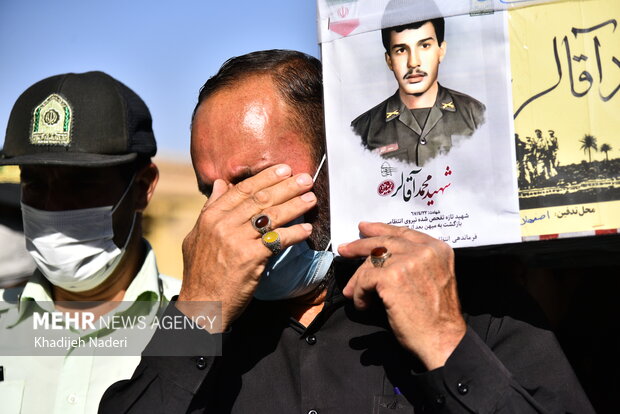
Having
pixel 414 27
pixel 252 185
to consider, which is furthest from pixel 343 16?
pixel 252 185

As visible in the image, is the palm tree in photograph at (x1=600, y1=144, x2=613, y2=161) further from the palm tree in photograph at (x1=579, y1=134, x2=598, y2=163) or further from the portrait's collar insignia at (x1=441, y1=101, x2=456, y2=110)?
the portrait's collar insignia at (x1=441, y1=101, x2=456, y2=110)

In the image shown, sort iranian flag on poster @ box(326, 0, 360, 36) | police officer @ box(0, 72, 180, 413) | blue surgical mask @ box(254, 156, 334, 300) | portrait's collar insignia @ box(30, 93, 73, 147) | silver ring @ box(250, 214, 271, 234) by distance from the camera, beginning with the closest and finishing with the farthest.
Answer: iranian flag on poster @ box(326, 0, 360, 36) → silver ring @ box(250, 214, 271, 234) → blue surgical mask @ box(254, 156, 334, 300) → police officer @ box(0, 72, 180, 413) → portrait's collar insignia @ box(30, 93, 73, 147)

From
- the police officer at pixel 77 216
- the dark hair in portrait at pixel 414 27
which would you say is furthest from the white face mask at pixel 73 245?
the dark hair in portrait at pixel 414 27

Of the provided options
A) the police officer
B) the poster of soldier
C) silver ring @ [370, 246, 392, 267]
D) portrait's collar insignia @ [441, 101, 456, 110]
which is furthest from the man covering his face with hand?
the police officer

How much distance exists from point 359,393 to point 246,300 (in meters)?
0.45

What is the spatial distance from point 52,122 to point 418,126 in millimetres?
1832

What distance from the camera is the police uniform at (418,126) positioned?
182 centimetres

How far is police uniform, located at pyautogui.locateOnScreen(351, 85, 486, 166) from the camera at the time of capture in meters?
1.82

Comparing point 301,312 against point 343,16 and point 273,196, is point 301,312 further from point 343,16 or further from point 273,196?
point 343,16

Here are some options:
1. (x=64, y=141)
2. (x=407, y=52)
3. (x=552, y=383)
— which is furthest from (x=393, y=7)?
(x=64, y=141)

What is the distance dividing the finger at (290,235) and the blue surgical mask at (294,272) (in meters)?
0.16

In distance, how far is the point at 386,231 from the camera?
1.90m

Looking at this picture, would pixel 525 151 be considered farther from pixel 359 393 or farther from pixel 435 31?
pixel 359 393

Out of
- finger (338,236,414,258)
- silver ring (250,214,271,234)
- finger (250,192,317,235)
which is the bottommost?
finger (338,236,414,258)
